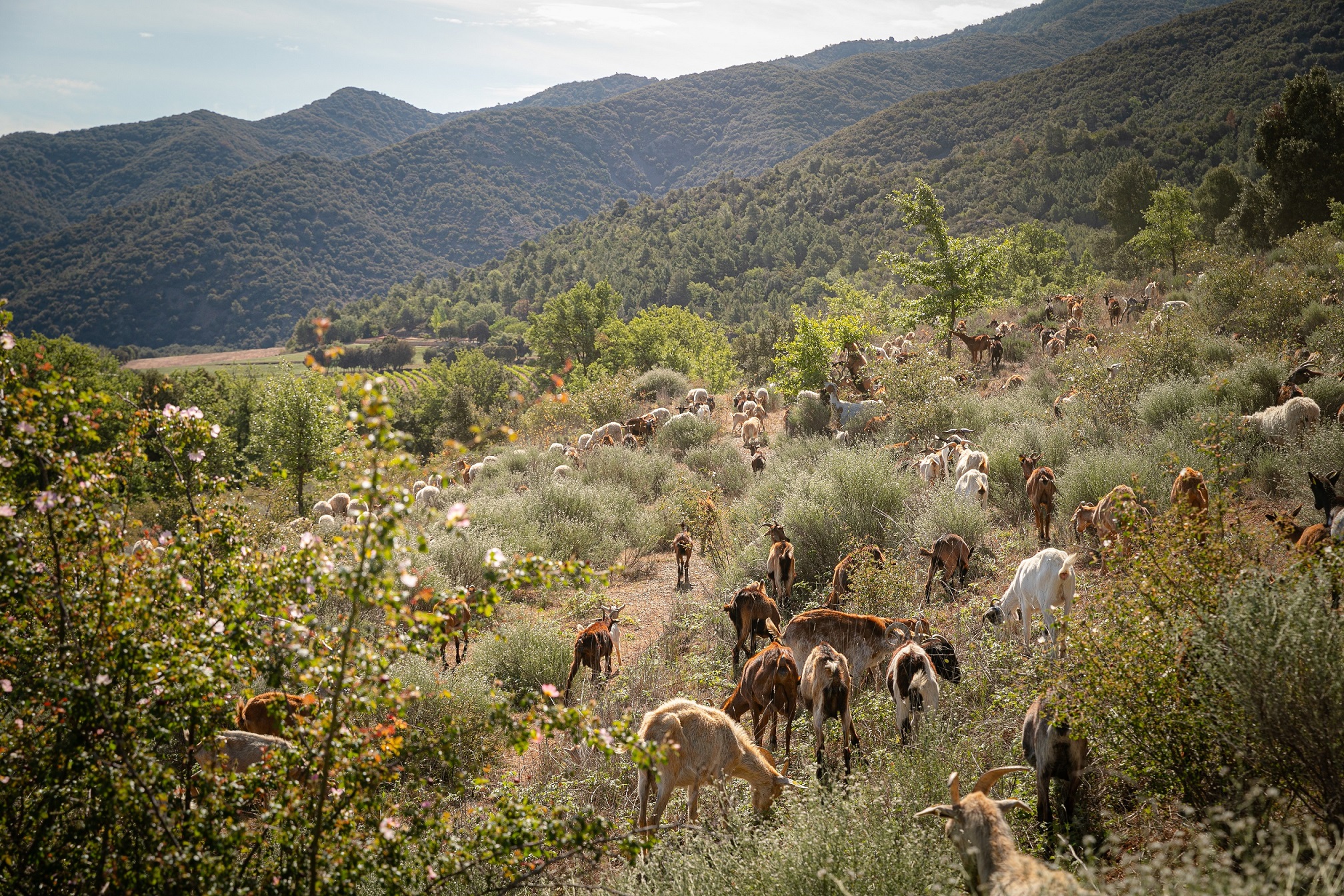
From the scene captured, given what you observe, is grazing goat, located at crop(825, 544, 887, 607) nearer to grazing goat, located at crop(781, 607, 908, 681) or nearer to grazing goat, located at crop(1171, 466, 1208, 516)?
grazing goat, located at crop(781, 607, 908, 681)

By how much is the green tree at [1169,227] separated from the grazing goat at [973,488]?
990 inches

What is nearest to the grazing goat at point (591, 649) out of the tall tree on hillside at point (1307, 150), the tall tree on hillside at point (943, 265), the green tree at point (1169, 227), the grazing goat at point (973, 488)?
the grazing goat at point (973, 488)

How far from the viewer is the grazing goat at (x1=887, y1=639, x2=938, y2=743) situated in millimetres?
5379

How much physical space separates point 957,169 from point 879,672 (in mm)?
83027

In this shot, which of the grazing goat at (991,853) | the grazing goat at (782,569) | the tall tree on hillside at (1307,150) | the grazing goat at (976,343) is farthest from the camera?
the tall tree on hillside at (1307,150)

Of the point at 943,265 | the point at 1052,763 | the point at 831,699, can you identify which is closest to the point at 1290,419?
the point at 1052,763

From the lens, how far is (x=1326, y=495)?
7.38 meters

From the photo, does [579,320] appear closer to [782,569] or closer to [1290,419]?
[782,569]

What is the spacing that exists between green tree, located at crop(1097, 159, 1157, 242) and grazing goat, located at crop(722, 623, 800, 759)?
48.3 m

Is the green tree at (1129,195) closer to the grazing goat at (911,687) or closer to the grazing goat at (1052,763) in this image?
the grazing goat at (911,687)

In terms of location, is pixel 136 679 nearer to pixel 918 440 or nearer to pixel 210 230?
pixel 918 440

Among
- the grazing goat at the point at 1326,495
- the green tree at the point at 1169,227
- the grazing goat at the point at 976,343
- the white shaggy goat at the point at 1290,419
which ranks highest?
the green tree at the point at 1169,227

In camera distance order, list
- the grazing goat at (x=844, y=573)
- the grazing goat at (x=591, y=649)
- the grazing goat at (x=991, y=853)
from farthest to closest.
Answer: the grazing goat at (x=844, y=573), the grazing goat at (x=591, y=649), the grazing goat at (x=991, y=853)

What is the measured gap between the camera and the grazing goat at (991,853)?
10.3 ft
